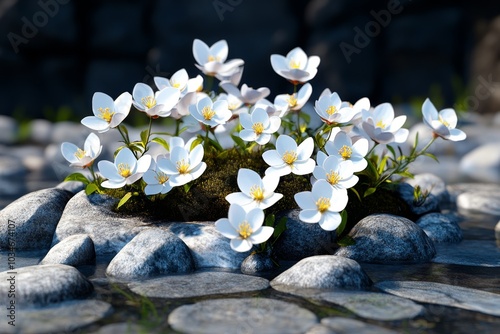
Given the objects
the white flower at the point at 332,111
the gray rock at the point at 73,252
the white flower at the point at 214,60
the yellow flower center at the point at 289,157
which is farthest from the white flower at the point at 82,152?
the white flower at the point at 332,111

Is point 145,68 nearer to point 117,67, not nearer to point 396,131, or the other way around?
point 117,67

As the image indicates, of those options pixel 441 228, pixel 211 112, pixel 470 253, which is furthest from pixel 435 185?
pixel 211 112

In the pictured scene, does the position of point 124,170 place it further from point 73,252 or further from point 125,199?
point 73,252

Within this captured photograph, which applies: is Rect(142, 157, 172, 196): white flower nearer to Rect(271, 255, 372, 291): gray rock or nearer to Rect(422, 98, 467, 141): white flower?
Rect(271, 255, 372, 291): gray rock

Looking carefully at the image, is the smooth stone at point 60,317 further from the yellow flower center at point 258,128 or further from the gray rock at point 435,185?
the gray rock at point 435,185

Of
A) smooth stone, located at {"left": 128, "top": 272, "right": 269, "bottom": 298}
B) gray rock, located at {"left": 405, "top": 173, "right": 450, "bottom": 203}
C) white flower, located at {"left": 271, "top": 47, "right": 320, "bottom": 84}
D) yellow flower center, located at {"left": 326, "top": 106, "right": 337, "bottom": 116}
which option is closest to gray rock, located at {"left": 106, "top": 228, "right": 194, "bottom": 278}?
smooth stone, located at {"left": 128, "top": 272, "right": 269, "bottom": 298}
